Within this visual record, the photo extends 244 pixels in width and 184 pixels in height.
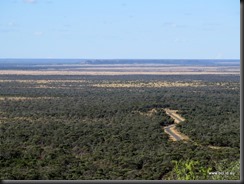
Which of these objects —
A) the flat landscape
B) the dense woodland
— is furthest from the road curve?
the dense woodland

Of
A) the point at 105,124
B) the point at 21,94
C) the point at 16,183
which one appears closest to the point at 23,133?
the point at 105,124

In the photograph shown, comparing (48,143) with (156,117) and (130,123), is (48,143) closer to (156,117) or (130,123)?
(130,123)

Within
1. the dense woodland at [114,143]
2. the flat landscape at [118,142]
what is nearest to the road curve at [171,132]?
the flat landscape at [118,142]

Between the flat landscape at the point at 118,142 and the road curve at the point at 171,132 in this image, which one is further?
the road curve at the point at 171,132

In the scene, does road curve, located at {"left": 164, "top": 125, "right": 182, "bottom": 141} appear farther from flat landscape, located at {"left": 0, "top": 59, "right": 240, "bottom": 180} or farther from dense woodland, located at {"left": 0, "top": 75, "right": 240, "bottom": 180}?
dense woodland, located at {"left": 0, "top": 75, "right": 240, "bottom": 180}

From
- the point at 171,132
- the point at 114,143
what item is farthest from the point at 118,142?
the point at 171,132

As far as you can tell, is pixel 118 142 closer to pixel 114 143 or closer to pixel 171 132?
pixel 114 143

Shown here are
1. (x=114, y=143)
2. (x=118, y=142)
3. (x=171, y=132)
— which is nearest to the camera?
(x=114, y=143)

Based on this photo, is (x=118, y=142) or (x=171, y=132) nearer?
(x=118, y=142)

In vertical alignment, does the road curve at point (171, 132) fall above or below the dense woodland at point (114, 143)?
below

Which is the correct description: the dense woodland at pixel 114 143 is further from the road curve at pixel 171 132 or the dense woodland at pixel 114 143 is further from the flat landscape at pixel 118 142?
the road curve at pixel 171 132

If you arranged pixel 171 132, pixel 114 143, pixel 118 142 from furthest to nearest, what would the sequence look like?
pixel 171 132 < pixel 118 142 < pixel 114 143
